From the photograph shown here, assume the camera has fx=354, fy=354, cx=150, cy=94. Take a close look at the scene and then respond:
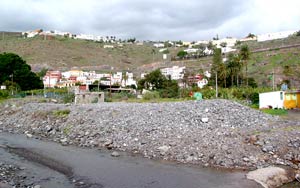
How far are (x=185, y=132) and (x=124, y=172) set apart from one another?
6641 mm

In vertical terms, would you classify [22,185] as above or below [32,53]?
below

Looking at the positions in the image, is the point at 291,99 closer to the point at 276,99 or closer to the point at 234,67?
the point at 276,99

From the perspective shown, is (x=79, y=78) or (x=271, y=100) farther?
(x=79, y=78)

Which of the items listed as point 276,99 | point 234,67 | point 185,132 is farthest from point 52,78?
point 185,132

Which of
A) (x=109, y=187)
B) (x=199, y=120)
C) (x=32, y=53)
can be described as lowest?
(x=109, y=187)

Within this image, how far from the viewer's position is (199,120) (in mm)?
23812

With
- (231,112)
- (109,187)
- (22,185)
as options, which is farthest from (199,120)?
(22,185)

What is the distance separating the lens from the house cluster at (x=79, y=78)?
95.9 metres

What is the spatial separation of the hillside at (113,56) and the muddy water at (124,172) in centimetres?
6393

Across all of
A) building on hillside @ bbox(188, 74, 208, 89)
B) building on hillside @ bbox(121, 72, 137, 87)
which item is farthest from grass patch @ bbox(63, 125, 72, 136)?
building on hillside @ bbox(121, 72, 137, 87)

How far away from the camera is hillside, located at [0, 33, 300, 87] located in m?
82.9

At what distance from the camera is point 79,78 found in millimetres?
98188

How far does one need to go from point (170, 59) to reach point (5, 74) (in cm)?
6373

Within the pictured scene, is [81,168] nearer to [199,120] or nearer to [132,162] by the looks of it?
[132,162]
